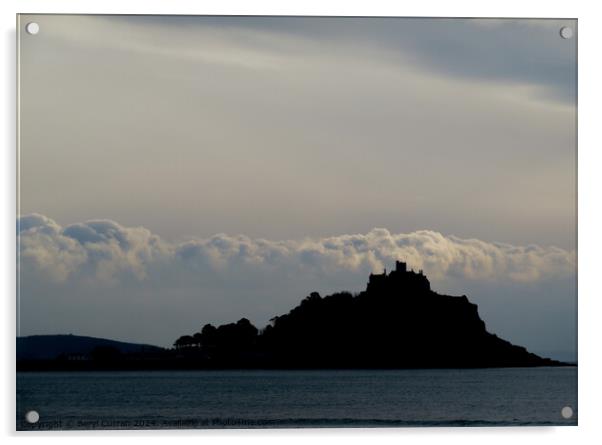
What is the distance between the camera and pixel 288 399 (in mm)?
6125

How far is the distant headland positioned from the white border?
0.30m

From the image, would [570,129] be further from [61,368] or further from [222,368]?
[61,368]

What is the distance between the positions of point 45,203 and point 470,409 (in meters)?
2.36


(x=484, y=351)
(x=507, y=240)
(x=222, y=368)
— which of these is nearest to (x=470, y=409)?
(x=484, y=351)

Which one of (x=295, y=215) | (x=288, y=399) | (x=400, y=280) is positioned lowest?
(x=288, y=399)

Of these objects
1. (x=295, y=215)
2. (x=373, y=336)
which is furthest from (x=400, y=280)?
(x=295, y=215)

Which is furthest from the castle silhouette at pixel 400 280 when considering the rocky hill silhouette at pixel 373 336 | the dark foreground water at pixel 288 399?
the dark foreground water at pixel 288 399

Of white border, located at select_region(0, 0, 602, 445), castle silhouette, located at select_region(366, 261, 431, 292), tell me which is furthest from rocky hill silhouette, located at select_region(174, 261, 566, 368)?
white border, located at select_region(0, 0, 602, 445)

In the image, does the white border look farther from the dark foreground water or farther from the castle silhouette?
the castle silhouette

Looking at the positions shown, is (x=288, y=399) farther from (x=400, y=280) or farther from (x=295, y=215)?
(x=295, y=215)

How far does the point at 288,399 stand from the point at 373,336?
57 cm

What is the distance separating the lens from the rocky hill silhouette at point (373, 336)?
20.4 feet

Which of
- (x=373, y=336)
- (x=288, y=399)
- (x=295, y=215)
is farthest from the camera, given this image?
(x=373, y=336)
